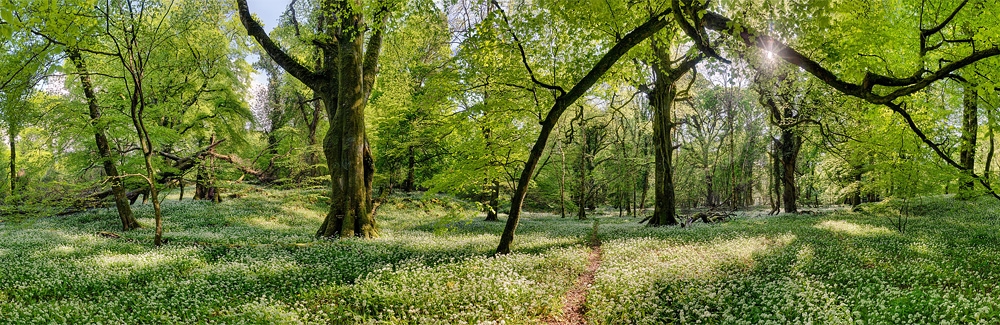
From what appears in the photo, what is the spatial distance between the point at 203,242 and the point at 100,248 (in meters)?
2.23

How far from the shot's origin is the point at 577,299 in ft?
23.8

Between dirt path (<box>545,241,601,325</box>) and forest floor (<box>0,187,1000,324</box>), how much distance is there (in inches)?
1.3

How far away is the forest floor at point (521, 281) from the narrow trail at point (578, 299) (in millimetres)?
34

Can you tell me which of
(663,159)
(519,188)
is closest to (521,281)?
(519,188)

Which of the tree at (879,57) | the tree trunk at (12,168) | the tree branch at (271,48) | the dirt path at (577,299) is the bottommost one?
the dirt path at (577,299)

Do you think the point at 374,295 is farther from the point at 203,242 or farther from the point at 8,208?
the point at 8,208

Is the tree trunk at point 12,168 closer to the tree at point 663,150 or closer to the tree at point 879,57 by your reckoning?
the tree at point 879,57

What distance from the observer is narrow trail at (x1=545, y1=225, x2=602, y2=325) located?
20.8 feet

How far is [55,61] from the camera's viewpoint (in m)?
10.9

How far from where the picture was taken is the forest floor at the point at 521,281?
18.9ft

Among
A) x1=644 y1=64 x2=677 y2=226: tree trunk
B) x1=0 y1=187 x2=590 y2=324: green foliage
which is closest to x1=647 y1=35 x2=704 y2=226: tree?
A: x1=644 y1=64 x2=677 y2=226: tree trunk

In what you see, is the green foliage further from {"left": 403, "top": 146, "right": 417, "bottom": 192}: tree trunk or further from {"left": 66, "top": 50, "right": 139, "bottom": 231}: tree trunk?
{"left": 403, "top": 146, "right": 417, "bottom": 192}: tree trunk

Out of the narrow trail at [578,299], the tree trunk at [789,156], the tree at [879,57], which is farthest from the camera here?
the tree trunk at [789,156]

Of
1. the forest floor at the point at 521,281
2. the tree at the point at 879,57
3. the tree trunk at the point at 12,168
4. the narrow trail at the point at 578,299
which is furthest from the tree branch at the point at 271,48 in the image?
the tree at the point at 879,57
